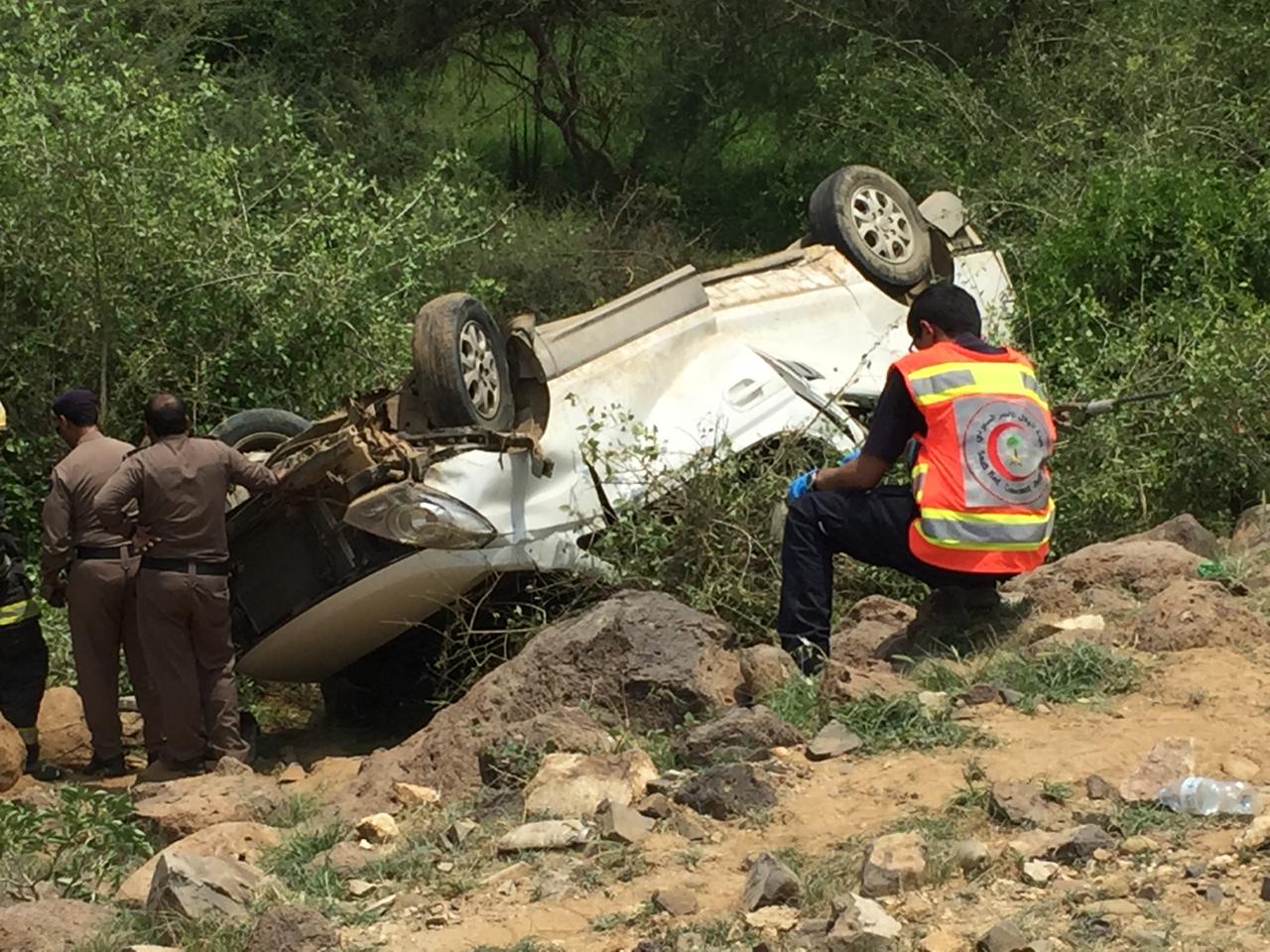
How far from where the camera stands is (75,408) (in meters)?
8.01

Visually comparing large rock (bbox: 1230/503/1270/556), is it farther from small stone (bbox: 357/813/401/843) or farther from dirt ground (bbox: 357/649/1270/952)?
small stone (bbox: 357/813/401/843)

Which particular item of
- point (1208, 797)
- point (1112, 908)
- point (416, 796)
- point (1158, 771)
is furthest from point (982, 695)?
point (416, 796)

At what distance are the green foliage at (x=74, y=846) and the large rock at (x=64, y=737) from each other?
226 cm

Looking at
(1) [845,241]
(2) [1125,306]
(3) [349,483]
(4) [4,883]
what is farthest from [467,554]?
(2) [1125,306]

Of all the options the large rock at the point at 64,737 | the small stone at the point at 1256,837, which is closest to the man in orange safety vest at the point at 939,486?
the small stone at the point at 1256,837

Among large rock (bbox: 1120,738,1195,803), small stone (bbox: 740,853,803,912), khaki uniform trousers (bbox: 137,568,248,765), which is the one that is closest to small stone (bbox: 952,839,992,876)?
small stone (bbox: 740,853,803,912)

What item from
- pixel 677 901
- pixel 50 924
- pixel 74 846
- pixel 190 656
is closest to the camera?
pixel 677 901

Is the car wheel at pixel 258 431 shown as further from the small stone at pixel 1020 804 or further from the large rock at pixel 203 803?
the small stone at pixel 1020 804

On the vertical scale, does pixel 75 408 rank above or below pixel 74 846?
above

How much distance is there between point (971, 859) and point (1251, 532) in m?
3.26

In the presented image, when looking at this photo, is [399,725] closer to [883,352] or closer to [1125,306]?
[883,352]

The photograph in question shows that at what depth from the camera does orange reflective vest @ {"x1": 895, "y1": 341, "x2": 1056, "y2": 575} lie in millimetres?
6129

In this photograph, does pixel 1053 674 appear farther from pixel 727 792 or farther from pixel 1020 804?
pixel 727 792

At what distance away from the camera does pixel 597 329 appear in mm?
7816
